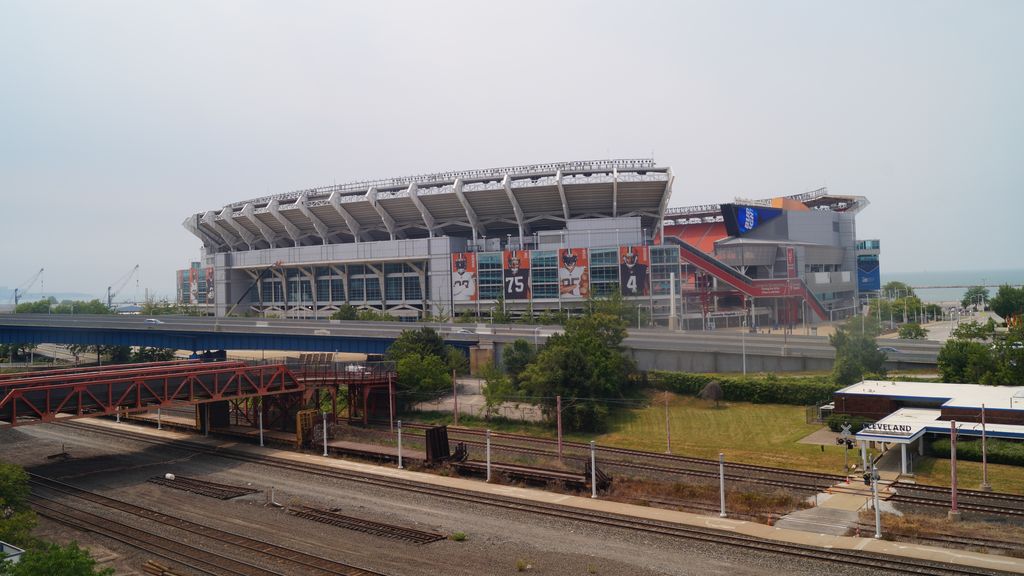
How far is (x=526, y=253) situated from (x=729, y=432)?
58291 millimetres

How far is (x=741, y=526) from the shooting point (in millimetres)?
24469

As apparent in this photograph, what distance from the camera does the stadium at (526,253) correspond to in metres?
95.0

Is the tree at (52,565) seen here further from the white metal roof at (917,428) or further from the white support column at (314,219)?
the white support column at (314,219)

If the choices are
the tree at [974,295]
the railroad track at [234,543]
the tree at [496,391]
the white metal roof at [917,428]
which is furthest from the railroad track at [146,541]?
the tree at [974,295]

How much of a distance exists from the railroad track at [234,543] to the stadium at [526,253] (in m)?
57.0

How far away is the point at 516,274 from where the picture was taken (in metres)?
98.6

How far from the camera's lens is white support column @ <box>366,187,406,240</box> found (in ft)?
341

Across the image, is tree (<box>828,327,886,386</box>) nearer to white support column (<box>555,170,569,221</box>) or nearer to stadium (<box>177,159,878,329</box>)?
stadium (<box>177,159,878,329</box>)

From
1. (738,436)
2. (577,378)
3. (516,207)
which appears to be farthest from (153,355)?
(738,436)

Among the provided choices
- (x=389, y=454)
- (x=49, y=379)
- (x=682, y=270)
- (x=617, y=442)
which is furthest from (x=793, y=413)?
(x=682, y=270)

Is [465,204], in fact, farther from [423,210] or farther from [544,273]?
[544,273]

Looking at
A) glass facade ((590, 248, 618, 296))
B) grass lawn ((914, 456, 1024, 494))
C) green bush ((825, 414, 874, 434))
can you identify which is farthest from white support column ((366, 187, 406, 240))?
grass lawn ((914, 456, 1024, 494))

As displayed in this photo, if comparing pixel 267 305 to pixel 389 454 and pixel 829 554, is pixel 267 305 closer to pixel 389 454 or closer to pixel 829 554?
pixel 389 454

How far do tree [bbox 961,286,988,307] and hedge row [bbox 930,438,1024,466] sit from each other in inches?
5857
